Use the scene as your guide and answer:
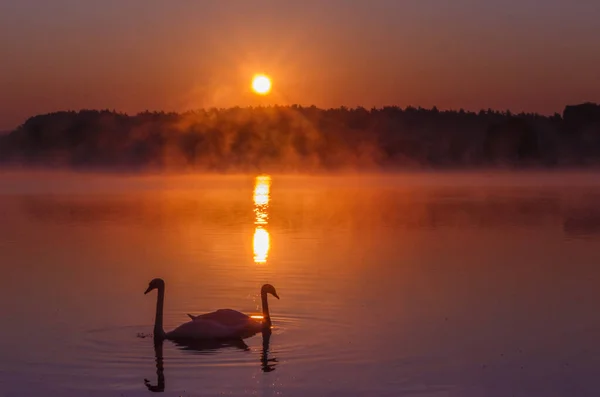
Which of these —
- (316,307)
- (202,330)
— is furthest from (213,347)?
(316,307)

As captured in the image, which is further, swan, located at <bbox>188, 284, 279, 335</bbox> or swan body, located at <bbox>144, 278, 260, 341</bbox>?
swan, located at <bbox>188, 284, 279, 335</bbox>

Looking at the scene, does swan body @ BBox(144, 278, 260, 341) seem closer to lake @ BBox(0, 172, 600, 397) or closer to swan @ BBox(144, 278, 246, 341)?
swan @ BBox(144, 278, 246, 341)

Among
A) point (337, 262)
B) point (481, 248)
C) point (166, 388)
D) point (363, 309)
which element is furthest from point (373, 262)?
point (166, 388)

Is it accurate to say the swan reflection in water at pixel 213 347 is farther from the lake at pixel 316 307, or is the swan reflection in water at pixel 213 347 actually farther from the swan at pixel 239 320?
the swan at pixel 239 320

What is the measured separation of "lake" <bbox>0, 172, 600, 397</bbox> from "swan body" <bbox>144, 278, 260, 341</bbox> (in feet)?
0.61

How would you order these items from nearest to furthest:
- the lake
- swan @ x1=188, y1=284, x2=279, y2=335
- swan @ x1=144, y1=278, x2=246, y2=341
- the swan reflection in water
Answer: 1. the lake
2. the swan reflection in water
3. swan @ x1=144, y1=278, x2=246, y2=341
4. swan @ x1=188, y1=284, x2=279, y2=335

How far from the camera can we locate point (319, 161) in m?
145

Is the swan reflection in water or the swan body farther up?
the swan body

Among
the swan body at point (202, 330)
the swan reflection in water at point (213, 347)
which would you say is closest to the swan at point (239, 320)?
the swan body at point (202, 330)

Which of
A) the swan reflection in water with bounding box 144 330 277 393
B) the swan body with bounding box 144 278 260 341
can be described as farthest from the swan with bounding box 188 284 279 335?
the swan reflection in water with bounding box 144 330 277 393

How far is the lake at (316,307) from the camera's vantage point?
39.1 ft

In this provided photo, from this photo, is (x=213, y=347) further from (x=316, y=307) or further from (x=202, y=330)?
(x=316, y=307)

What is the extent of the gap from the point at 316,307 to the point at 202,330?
2.98 meters

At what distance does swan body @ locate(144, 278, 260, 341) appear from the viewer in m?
13.9
